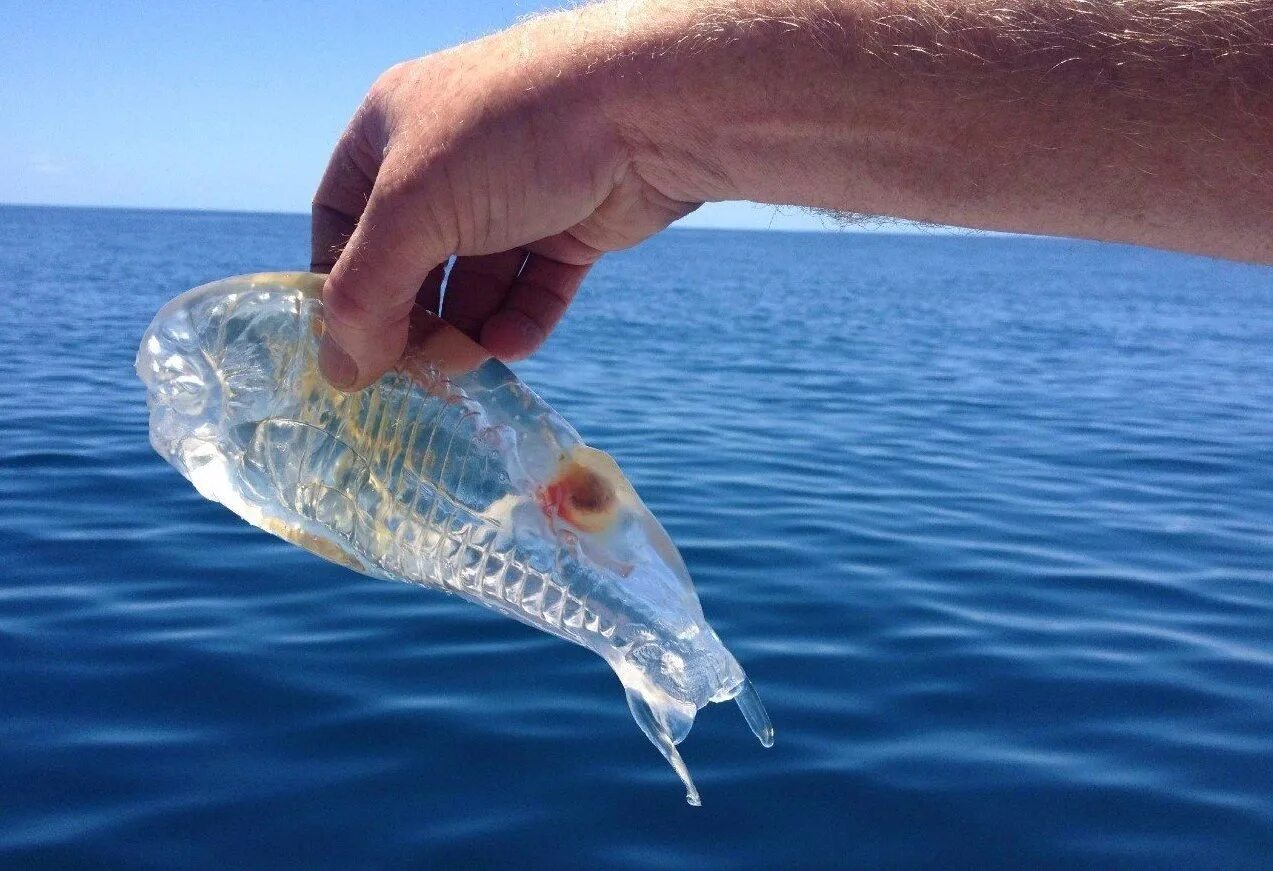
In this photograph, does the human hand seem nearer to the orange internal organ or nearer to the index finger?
the index finger

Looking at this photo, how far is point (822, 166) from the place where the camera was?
5.30 ft

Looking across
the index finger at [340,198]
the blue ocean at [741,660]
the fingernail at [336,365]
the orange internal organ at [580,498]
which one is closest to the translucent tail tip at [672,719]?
the orange internal organ at [580,498]

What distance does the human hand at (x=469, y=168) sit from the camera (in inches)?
62.7

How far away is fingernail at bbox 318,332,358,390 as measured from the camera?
193cm

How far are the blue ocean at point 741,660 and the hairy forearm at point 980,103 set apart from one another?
2.52 m

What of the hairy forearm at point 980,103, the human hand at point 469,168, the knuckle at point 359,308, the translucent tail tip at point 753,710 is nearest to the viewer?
the hairy forearm at point 980,103

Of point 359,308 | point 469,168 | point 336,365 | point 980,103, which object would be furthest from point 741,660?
point 980,103

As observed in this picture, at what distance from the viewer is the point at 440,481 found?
2.12 metres

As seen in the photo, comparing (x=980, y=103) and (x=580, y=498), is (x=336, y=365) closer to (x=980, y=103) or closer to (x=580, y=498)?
(x=580, y=498)

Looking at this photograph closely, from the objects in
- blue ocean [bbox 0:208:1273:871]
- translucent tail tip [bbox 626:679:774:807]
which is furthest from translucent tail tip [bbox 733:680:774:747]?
blue ocean [bbox 0:208:1273:871]

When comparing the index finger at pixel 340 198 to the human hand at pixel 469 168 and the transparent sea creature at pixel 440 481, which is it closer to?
the human hand at pixel 469 168

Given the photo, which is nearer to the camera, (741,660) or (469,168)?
(469,168)

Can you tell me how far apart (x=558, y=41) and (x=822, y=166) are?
0.41 metres

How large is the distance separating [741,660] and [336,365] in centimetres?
350
